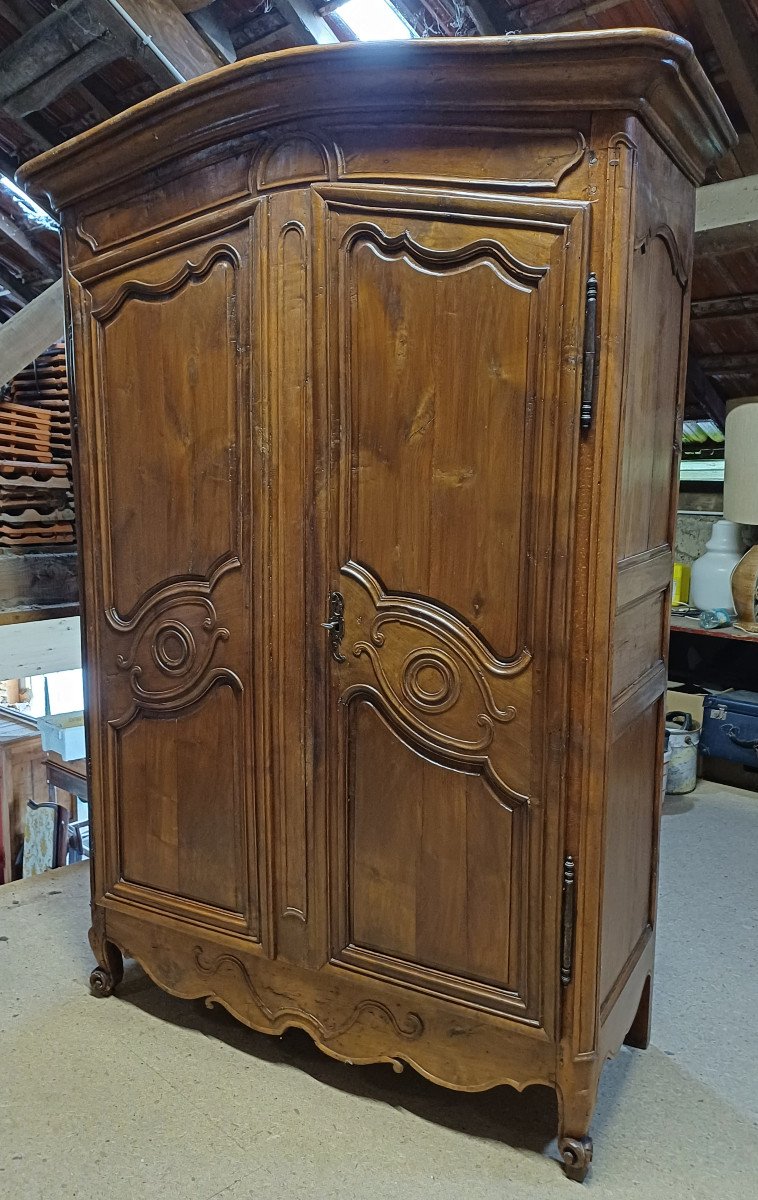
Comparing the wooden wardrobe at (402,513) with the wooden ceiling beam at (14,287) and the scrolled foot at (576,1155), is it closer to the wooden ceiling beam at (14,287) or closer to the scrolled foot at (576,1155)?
the scrolled foot at (576,1155)

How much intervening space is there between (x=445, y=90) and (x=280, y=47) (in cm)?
227

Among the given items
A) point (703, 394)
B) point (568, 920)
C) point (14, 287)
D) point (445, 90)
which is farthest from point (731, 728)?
point (14, 287)

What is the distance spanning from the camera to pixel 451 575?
4.70 ft

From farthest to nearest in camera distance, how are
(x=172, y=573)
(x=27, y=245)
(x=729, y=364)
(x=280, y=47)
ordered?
(x=27, y=245), (x=729, y=364), (x=280, y=47), (x=172, y=573)

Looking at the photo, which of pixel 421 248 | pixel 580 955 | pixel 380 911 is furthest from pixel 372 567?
pixel 580 955

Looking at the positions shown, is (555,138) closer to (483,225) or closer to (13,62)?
(483,225)

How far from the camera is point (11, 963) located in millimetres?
2104

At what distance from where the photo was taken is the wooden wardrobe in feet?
4.31

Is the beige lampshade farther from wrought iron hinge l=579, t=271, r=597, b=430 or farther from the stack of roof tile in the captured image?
the stack of roof tile

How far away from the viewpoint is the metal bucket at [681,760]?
3.31 metres

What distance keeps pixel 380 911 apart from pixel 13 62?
394cm

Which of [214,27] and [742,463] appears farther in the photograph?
[742,463]

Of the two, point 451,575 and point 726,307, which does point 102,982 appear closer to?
point 451,575

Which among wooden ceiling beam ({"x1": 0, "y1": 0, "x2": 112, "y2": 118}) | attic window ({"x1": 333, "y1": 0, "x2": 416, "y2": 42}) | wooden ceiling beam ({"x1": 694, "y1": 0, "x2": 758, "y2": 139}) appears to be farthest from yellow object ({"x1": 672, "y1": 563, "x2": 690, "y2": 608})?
wooden ceiling beam ({"x1": 0, "y1": 0, "x2": 112, "y2": 118})
